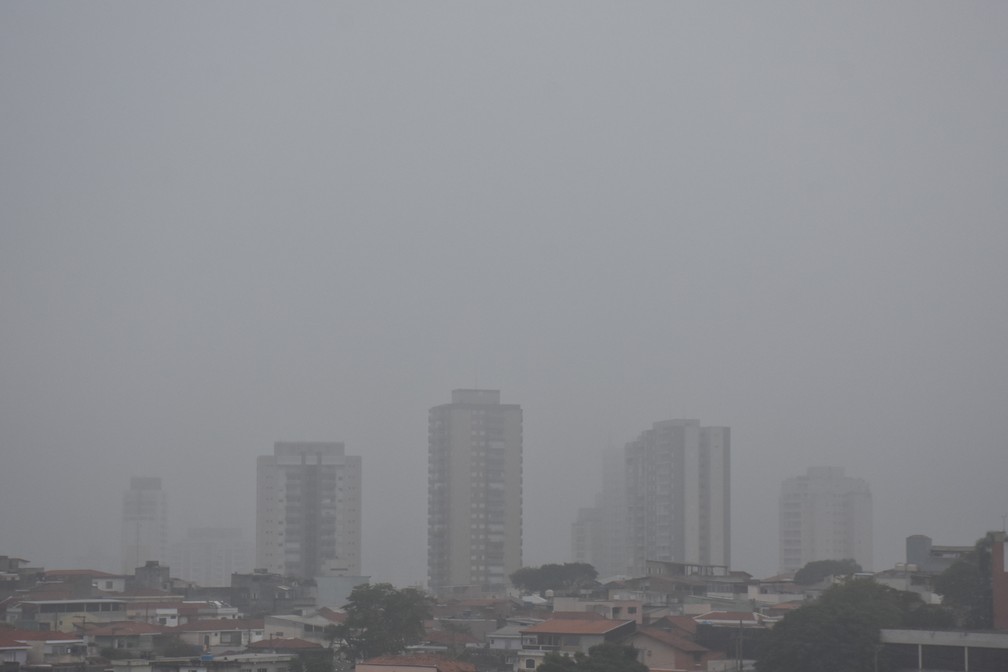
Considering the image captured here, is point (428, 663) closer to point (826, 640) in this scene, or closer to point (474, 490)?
point (826, 640)

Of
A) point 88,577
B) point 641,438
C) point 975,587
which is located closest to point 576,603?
point 975,587

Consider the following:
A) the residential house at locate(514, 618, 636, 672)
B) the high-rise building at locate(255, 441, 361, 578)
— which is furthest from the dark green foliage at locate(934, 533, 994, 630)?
the high-rise building at locate(255, 441, 361, 578)

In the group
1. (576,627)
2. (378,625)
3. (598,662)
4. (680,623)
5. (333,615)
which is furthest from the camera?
(333,615)

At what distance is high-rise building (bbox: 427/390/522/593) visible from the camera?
55906mm

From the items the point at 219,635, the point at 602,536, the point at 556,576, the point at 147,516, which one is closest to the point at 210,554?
the point at 147,516

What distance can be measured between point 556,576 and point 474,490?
55.4ft

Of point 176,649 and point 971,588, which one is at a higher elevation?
point 971,588

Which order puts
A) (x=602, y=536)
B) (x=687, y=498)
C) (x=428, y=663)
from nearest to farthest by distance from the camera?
(x=428, y=663), (x=687, y=498), (x=602, y=536)

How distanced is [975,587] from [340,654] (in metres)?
11.3

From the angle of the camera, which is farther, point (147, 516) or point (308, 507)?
point (147, 516)

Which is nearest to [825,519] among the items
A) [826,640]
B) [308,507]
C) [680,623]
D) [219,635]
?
[308,507]

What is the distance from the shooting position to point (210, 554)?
3627 inches

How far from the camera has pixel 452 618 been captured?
1228 inches

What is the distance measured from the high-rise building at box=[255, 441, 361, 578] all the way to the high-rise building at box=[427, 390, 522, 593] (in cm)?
306
